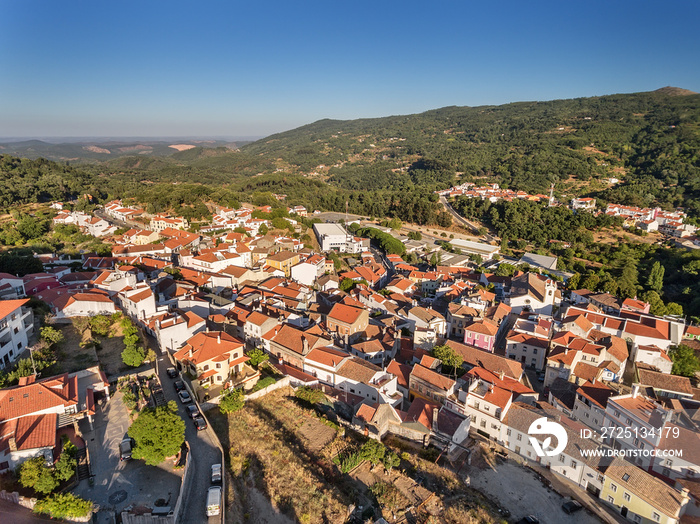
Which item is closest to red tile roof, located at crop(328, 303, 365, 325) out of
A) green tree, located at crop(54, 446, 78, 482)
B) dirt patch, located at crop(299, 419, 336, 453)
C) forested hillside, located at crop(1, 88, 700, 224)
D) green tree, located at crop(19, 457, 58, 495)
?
dirt patch, located at crop(299, 419, 336, 453)

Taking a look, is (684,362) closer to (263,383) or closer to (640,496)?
(640,496)

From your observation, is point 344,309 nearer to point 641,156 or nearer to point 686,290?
point 686,290

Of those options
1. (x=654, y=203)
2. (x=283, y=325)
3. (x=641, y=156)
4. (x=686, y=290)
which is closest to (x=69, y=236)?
(x=283, y=325)

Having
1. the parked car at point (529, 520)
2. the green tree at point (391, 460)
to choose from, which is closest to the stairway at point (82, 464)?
Answer: the green tree at point (391, 460)

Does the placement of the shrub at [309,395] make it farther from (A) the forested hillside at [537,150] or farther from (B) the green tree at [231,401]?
(A) the forested hillside at [537,150]

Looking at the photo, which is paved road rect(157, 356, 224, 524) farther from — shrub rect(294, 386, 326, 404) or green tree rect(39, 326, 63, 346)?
green tree rect(39, 326, 63, 346)

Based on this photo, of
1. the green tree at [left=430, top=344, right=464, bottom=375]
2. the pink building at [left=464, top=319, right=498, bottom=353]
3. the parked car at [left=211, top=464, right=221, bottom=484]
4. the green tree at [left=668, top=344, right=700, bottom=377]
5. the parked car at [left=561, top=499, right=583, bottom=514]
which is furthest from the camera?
the pink building at [left=464, top=319, right=498, bottom=353]
